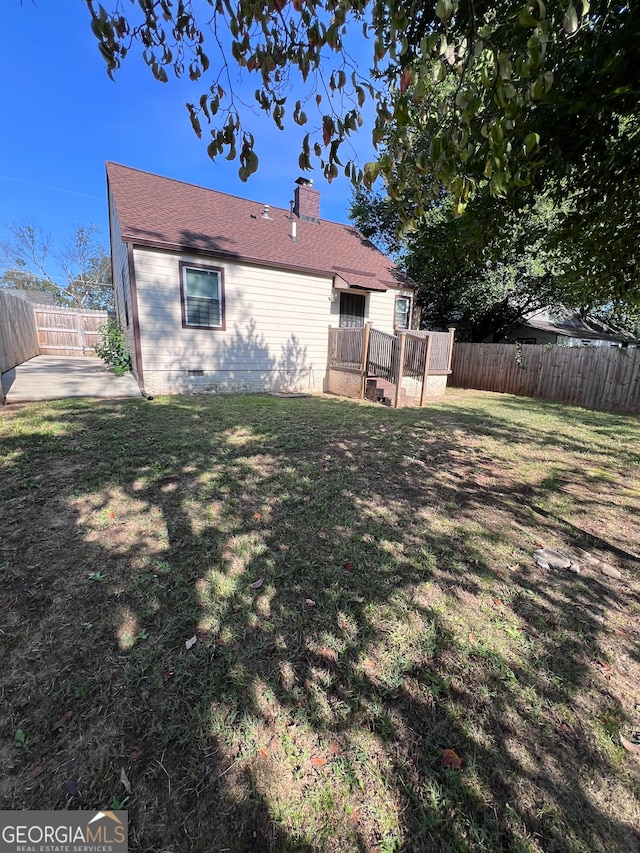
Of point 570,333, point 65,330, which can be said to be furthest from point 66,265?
point 570,333

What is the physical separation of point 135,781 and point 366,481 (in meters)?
3.03

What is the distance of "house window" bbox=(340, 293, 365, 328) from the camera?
38.2 feet

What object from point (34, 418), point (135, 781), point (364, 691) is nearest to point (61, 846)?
point (135, 781)

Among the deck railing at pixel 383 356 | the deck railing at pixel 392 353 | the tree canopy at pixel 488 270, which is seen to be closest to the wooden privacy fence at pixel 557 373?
the tree canopy at pixel 488 270

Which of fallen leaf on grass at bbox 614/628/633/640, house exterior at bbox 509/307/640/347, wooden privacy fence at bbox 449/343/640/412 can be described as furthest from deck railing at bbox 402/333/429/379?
house exterior at bbox 509/307/640/347

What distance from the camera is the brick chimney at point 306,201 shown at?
12719 millimetres

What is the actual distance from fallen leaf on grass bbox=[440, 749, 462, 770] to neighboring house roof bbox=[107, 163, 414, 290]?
944 centimetres

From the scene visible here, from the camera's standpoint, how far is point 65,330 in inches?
659

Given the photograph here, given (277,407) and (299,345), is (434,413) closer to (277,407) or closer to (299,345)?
(277,407)

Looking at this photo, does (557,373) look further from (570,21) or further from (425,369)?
(570,21)

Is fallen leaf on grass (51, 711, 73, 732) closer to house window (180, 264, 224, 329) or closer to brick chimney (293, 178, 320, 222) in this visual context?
house window (180, 264, 224, 329)

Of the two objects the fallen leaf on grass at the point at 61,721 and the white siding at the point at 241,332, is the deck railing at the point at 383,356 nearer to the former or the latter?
the white siding at the point at 241,332

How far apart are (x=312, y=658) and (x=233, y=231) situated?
11005 millimetres

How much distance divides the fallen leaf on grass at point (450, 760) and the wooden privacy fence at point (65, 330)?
18693mm
